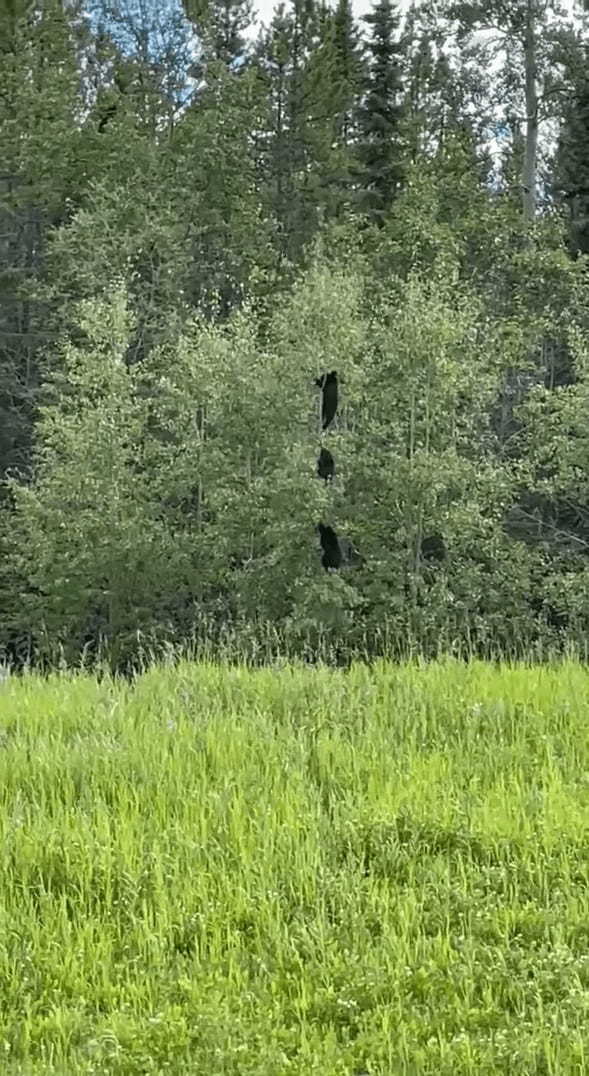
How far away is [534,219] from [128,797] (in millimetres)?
27571

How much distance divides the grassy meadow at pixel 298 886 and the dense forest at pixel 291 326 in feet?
33.8

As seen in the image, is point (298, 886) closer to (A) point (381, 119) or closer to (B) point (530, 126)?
(B) point (530, 126)

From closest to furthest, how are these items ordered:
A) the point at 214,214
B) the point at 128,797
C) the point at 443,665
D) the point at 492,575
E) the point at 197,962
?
the point at 197,962, the point at 128,797, the point at 443,665, the point at 492,575, the point at 214,214

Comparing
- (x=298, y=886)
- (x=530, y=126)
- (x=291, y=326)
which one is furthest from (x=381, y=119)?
(x=298, y=886)

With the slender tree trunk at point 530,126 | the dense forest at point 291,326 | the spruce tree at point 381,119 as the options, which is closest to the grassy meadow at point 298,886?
the dense forest at point 291,326

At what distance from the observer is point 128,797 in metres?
4.99

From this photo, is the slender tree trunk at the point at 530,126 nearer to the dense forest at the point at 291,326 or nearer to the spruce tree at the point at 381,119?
the dense forest at the point at 291,326

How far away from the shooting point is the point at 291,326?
2498 centimetres

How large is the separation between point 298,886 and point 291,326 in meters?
21.6

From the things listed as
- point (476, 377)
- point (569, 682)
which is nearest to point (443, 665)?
point (569, 682)

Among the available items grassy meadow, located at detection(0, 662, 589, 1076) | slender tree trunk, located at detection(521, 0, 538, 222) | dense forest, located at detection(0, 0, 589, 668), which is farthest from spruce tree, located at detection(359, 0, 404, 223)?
grassy meadow, located at detection(0, 662, 589, 1076)

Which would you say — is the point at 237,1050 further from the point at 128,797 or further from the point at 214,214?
the point at 214,214

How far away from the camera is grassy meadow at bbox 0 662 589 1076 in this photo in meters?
3.34

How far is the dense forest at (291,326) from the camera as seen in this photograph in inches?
936
